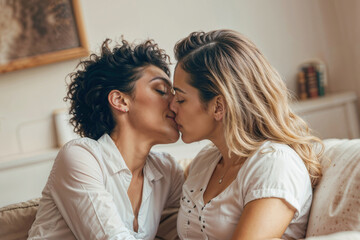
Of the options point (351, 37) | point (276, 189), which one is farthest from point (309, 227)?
point (351, 37)

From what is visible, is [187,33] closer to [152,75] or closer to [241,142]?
[152,75]

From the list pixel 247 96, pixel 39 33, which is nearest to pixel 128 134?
pixel 247 96

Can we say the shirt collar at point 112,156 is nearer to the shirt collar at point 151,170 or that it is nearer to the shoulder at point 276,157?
the shirt collar at point 151,170

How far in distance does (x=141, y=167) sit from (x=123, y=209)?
0.25 metres

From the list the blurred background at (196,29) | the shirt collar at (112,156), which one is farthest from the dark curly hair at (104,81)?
the blurred background at (196,29)

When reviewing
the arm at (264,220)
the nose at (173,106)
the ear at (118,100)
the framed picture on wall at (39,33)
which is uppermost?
the framed picture on wall at (39,33)

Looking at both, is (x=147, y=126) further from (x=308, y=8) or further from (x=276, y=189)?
(x=308, y=8)

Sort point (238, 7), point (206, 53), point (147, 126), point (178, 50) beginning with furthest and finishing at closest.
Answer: point (238, 7)
point (147, 126)
point (178, 50)
point (206, 53)

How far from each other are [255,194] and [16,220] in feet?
3.47

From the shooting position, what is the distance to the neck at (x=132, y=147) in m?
1.89

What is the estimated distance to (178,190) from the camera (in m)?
2.01

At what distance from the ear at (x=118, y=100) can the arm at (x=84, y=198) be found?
297 millimetres

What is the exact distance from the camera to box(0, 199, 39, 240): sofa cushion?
183 centimetres

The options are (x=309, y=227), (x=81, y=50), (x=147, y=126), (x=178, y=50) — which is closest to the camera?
(x=309, y=227)
